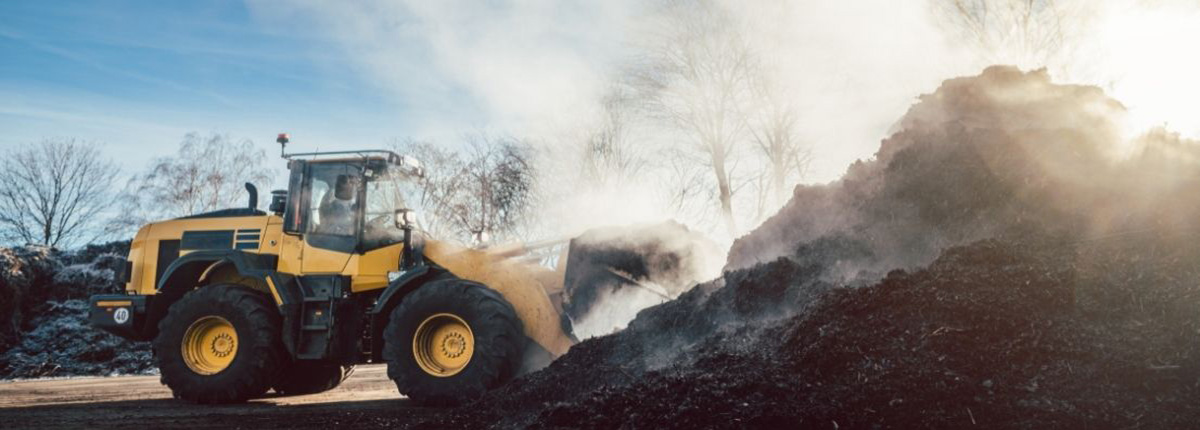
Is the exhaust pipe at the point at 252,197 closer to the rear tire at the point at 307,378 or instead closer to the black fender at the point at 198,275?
the black fender at the point at 198,275

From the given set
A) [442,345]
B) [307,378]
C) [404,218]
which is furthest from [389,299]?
[307,378]

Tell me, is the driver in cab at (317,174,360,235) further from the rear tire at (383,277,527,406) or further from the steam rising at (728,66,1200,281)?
the steam rising at (728,66,1200,281)

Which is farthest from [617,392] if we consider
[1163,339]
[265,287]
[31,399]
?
[31,399]

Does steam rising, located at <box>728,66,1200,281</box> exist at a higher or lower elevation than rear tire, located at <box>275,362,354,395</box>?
higher

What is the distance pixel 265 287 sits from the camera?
8.54 metres

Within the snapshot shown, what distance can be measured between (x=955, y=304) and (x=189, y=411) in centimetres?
692

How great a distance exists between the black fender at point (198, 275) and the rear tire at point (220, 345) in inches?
10.6

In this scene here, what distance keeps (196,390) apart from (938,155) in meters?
7.77

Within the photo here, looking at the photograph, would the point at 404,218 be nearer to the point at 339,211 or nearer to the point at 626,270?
the point at 339,211

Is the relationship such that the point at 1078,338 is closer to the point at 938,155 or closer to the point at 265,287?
the point at 938,155

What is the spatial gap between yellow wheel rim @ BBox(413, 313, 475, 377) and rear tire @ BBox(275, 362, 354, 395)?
2314 mm

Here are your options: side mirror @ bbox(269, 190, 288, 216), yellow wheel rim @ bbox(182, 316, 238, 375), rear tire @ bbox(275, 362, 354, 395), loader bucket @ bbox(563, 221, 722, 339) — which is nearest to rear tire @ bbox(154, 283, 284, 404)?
yellow wheel rim @ bbox(182, 316, 238, 375)

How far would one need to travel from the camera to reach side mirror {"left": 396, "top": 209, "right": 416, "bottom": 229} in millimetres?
8023

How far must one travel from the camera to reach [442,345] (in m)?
7.28
